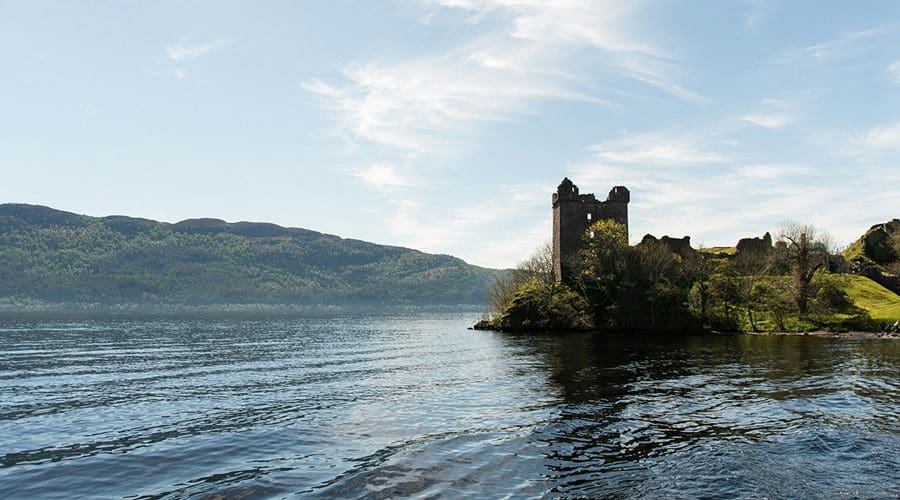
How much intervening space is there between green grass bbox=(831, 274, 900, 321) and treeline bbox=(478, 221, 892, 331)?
1131 millimetres

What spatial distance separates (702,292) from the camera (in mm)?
79562

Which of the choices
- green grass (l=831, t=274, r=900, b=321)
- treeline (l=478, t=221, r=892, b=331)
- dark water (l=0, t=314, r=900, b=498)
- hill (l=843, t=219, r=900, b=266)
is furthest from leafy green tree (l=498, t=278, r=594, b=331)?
hill (l=843, t=219, r=900, b=266)

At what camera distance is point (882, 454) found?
661 inches

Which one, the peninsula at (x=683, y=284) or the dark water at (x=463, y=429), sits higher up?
the peninsula at (x=683, y=284)

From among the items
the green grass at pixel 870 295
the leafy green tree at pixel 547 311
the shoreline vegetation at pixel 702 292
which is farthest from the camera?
the leafy green tree at pixel 547 311

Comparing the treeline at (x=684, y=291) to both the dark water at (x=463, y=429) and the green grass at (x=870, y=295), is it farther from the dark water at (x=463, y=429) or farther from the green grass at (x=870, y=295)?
the dark water at (x=463, y=429)

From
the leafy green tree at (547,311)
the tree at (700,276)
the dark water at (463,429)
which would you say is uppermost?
the tree at (700,276)

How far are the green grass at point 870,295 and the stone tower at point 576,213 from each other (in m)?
30.4

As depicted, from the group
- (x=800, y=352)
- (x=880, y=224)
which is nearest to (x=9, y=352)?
(x=800, y=352)

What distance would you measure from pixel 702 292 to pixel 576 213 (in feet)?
73.5

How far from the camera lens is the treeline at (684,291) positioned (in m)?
76.8

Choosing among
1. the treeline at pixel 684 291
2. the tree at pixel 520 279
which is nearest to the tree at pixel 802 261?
the treeline at pixel 684 291

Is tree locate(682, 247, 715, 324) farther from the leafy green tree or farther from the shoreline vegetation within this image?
the leafy green tree

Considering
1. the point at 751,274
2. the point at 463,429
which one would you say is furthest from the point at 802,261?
the point at 463,429
